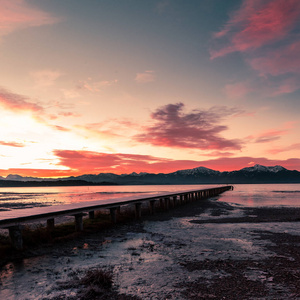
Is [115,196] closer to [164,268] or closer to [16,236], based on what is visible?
[16,236]

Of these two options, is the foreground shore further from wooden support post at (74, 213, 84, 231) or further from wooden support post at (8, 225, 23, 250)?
wooden support post at (74, 213, 84, 231)

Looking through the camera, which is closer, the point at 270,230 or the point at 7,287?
the point at 7,287

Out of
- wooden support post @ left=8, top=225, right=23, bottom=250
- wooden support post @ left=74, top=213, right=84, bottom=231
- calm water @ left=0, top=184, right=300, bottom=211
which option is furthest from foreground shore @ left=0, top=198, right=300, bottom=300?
calm water @ left=0, top=184, right=300, bottom=211

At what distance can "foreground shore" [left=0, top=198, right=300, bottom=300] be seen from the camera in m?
6.55

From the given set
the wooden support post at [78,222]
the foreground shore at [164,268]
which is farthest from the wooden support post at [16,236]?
the wooden support post at [78,222]

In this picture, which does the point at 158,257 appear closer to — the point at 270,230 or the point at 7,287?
the point at 7,287

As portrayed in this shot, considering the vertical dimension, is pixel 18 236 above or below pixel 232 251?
above

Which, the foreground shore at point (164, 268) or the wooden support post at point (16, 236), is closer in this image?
the foreground shore at point (164, 268)

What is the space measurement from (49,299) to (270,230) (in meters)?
12.4

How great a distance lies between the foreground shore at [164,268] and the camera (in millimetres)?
6555

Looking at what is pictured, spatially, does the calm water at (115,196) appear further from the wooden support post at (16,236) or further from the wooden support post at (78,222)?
the wooden support post at (16,236)

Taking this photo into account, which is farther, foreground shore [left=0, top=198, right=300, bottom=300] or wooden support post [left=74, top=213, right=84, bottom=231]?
wooden support post [left=74, top=213, right=84, bottom=231]

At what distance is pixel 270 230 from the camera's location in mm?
15211

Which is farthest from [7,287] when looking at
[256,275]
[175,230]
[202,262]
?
[175,230]
